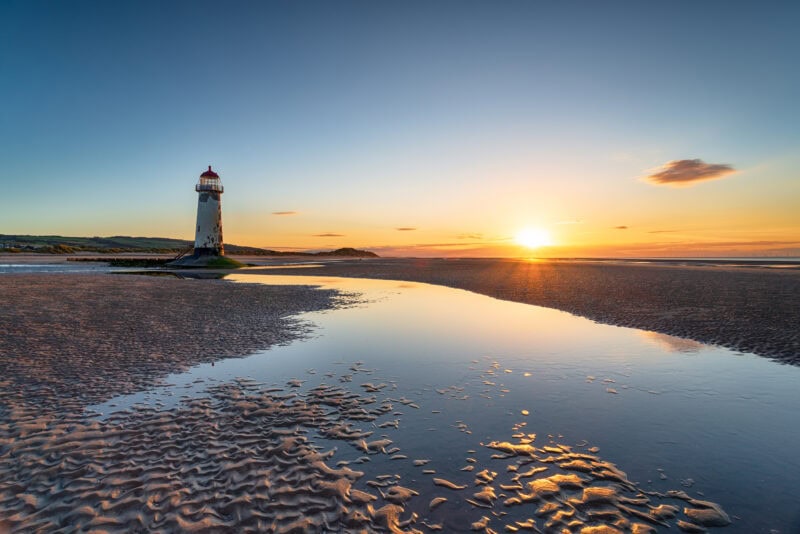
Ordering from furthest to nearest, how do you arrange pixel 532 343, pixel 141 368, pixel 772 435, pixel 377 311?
pixel 377 311, pixel 532 343, pixel 141 368, pixel 772 435

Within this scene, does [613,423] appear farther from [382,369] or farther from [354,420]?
[382,369]


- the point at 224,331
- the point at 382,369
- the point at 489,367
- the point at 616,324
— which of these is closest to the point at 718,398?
the point at 489,367

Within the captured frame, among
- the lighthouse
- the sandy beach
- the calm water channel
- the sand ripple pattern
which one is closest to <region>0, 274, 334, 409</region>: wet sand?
the sandy beach

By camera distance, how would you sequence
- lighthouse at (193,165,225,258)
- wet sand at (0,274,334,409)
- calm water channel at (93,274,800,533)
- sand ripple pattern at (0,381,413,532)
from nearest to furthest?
sand ripple pattern at (0,381,413,532), calm water channel at (93,274,800,533), wet sand at (0,274,334,409), lighthouse at (193,165,225,258)

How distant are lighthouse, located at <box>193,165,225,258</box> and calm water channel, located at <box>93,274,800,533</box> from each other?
170 ft

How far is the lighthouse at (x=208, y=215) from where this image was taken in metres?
59.0

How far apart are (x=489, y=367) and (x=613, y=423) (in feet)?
13.3

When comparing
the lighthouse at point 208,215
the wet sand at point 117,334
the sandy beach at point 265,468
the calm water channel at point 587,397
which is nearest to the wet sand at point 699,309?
the calm water channel at point 587,397

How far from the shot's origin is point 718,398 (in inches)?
346

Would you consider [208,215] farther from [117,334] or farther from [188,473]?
[188,473]

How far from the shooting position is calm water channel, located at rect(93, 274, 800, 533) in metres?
5.84

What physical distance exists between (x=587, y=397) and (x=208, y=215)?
6137cm

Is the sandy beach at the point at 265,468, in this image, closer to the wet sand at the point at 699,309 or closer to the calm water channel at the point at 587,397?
the calm water channel at the point at 587,397

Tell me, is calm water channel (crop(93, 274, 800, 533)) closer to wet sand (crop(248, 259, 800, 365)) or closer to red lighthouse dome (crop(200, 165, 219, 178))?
wet sand (crop(248, 259, 800, 365))
